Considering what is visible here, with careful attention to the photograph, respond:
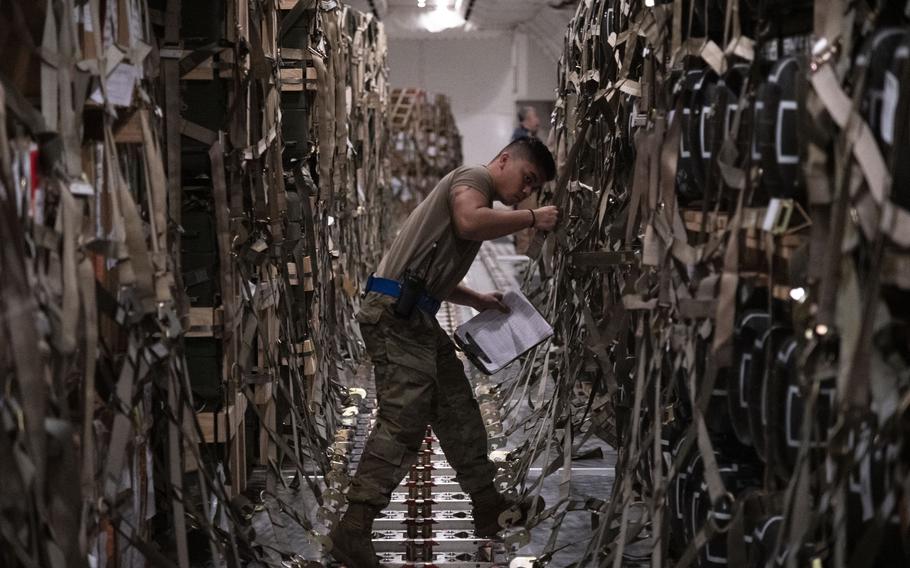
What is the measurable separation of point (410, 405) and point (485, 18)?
81.0 feet

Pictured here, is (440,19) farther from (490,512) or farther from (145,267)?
(145,267)

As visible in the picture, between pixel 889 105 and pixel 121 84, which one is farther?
pixel 121 84

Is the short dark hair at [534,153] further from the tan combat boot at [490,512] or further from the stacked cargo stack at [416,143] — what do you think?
the stacked cargo stack at [416,143]

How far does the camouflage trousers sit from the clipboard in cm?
17

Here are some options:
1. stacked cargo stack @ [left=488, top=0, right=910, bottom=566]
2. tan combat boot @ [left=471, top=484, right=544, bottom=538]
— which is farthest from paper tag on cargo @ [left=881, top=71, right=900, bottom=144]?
tan combat boot @ [left=471, top=484, right=544, bottom=538]

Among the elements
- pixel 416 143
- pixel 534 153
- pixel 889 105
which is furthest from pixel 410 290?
pixel 416 143

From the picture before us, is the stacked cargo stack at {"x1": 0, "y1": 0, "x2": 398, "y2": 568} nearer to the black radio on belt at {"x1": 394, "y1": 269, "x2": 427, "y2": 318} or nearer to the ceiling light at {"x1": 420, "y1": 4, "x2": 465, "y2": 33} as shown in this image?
the black radio on belt at {"x1": 394, "y1": 269, "x2": 427, "y2": 318}

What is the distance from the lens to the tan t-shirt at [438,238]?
14.8 feet

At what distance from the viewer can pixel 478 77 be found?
2952 centimetres

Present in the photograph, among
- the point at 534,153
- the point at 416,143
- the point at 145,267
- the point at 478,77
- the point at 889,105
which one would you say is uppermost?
the point at 478,77

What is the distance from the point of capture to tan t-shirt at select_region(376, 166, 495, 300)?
452 cm

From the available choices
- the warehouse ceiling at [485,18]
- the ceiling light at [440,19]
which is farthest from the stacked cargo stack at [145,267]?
the ceiling light at [440,19]

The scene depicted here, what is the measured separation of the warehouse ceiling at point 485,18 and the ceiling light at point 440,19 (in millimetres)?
80

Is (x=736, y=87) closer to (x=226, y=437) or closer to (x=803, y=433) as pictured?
(x=803, y=433)
